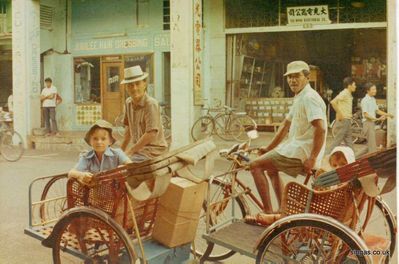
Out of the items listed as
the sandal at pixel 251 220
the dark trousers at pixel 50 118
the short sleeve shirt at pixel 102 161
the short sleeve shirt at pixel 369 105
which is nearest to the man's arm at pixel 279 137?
the sandal at pixel 251 220

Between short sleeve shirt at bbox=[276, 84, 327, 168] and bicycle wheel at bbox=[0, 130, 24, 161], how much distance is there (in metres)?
6.16

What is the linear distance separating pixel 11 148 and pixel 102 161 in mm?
5930

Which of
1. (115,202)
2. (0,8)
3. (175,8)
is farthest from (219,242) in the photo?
(0,8)

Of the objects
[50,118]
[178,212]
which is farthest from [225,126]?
[178,212]

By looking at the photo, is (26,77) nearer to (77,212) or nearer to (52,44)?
(52,44)

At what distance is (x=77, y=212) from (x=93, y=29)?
405 inches

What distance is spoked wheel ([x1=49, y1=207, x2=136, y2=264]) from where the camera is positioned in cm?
292

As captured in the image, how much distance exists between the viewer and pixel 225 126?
33.4 ft

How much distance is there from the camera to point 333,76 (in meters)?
10.8

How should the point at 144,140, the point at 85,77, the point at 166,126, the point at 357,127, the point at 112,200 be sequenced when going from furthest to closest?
1. the point at 85,77
2. the point at 166,126
3. the point at 357,127
4. the point at 144,140
5. the point at 112,200

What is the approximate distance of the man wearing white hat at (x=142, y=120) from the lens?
3.97 m

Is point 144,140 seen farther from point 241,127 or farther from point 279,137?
point 241,127

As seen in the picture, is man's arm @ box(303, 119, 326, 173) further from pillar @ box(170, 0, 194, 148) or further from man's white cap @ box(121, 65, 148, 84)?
pillar @ box(170, 0, 194, 148)

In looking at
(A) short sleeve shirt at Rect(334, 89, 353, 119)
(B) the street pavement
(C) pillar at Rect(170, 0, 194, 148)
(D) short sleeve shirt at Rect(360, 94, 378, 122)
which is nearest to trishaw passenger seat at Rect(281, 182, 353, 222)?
(B) the street pavement
